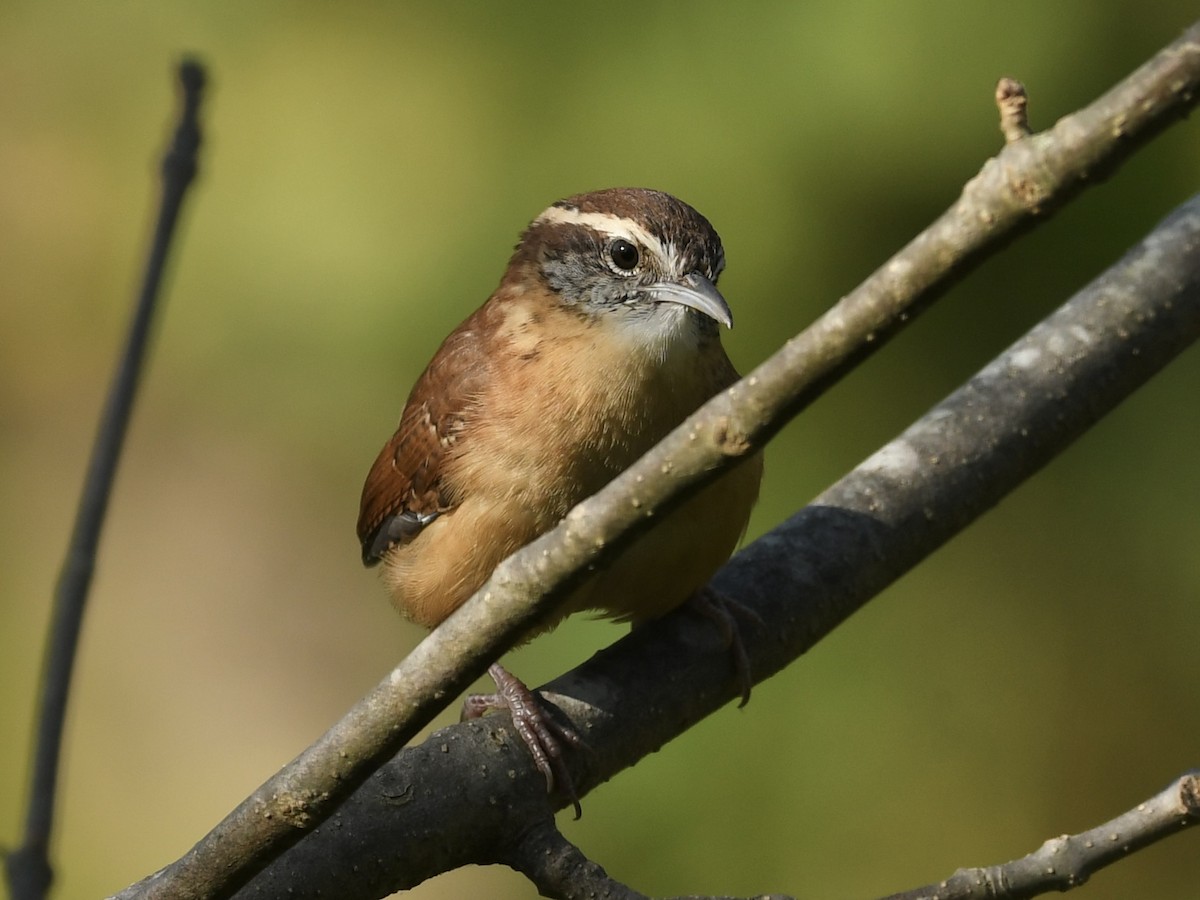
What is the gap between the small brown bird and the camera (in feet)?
11.3

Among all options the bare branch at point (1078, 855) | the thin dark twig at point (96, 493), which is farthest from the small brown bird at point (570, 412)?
the thin dark twig at point (96, 493)

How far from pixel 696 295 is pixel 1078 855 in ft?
5.49

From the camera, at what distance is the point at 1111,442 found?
16.3ft

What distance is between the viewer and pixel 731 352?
15.9 ft

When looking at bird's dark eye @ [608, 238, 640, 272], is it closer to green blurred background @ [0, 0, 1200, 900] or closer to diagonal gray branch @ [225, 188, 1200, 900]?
diagonal gray branch @ [225, 188, 1200, 900]

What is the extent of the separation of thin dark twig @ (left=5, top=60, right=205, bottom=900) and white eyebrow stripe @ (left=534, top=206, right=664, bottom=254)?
1.92 m

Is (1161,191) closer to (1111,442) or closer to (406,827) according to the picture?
(1111,442)

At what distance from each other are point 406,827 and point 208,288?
348 cm

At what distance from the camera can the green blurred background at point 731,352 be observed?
15.8 ft

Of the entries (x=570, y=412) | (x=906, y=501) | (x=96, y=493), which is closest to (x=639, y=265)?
(x=570, y=412)

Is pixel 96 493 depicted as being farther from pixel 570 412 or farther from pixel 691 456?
pixel 570 412

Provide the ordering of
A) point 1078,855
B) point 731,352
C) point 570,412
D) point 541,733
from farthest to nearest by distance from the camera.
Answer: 1. point 731,352
2. point 570,412
3. point 541,733
4. point 1078,855

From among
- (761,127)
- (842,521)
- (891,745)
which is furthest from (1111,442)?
(842,521)

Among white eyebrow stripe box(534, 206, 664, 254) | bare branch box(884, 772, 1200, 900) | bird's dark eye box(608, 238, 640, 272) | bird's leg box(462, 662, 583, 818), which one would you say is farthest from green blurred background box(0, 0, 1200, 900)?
bare branch box(884, 772, 1200, 900)
